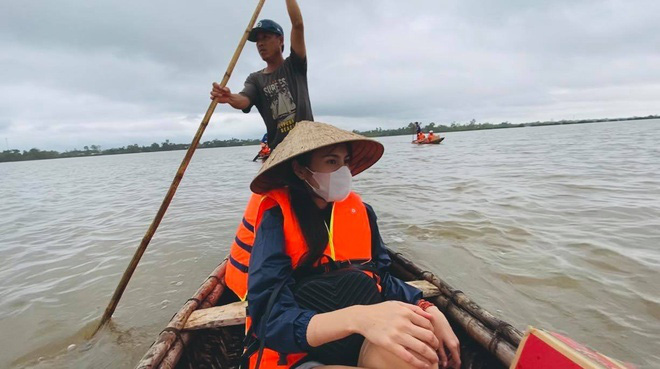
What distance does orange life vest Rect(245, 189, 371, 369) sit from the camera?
1.51 meters

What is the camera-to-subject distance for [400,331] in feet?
3.63

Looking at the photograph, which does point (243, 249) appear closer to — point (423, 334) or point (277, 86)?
point (423, 334)

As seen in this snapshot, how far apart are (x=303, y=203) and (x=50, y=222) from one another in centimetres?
1015

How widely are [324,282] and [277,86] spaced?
86.7 inches

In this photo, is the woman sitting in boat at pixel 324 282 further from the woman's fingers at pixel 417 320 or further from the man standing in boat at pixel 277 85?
the man standing in boat at pixel 277 85

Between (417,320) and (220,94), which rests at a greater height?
(220,94)

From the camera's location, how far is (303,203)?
5.69ft

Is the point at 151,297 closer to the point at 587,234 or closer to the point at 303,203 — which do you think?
the point at 303,203

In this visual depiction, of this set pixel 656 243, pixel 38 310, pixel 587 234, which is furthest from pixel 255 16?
pixel 656 243

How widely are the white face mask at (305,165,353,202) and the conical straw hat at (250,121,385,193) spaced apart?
161 mm

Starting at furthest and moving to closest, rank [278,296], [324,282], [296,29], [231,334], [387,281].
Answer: [296,29], [231,334], [387,281], [324,282], [278,296]

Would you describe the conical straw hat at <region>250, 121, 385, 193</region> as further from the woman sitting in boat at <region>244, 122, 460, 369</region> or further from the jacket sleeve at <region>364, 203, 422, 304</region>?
the jacket sleeve at <region>364, 203, 422, 304</region>

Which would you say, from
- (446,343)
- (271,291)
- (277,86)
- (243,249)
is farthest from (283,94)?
(446,343)

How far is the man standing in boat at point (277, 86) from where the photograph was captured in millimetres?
3053
